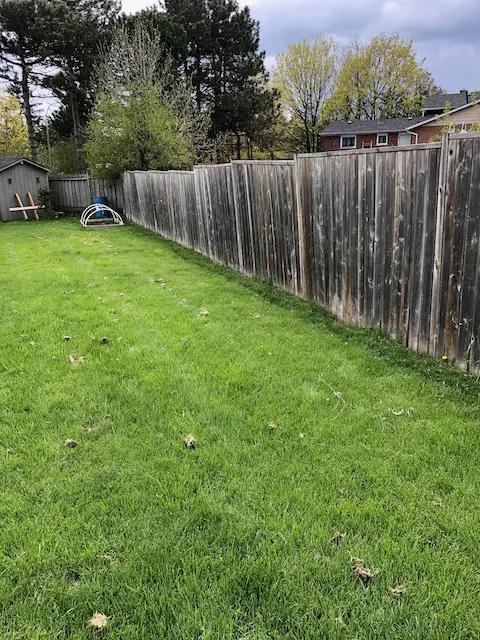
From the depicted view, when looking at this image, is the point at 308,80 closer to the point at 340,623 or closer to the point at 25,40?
the point at 25,40

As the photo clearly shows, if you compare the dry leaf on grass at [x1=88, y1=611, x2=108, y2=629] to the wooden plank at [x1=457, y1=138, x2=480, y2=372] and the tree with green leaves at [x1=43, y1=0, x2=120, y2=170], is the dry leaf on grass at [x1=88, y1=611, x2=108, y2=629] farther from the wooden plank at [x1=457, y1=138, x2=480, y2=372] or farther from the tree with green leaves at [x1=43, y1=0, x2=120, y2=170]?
the tree with green leaves at [x1=43, y1=0, x2=120, y2=170]

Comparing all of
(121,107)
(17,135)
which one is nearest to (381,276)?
(121,107)

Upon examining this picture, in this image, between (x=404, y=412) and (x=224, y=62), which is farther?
(x=224, y=62)

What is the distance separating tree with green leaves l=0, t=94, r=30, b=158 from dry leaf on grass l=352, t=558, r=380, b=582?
36.3m

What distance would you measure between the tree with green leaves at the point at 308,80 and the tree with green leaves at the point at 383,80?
1.46 metres

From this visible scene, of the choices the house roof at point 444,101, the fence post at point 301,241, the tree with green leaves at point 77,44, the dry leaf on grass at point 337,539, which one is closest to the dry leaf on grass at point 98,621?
the dry leaf on grass at point 337,539

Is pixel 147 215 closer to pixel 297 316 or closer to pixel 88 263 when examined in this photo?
pixel 88 263

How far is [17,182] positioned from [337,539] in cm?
2022

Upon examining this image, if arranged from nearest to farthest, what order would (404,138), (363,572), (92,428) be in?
1. (363,572)
2. (92,428)
3. (404,138)

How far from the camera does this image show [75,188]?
20766 mm

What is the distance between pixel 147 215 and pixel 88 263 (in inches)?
235

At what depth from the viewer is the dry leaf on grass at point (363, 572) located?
6.63 ft

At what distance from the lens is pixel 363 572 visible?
2.04 metres

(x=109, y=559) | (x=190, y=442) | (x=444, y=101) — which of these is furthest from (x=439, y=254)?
(x=444, y=101)
